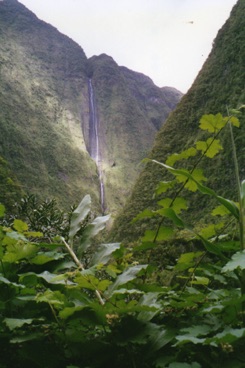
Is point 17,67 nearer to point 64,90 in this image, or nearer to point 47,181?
point 64,90

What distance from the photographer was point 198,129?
1561 centimetres

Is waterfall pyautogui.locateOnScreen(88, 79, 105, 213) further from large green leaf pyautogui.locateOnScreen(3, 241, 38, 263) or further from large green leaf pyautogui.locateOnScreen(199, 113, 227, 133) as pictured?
large green leaf pyautogui.locateOnScreen(3, 241, 38, 263)

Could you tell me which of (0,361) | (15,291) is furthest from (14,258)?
(0,361)

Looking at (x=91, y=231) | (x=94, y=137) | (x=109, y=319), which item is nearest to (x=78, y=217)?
(x=91, y=231)

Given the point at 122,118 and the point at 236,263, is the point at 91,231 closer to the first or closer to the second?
the point at 236,263

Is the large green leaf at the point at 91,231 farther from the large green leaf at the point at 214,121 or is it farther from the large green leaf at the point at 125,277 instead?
the large green leaf at the point at 214,121

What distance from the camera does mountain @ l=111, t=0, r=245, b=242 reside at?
11.8 metres

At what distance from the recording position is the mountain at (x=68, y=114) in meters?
59.6

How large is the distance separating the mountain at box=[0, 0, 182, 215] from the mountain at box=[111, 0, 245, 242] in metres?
31.4

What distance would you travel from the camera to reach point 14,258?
4.59 feet

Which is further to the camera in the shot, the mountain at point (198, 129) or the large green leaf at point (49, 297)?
the mountain at point (198, 129)

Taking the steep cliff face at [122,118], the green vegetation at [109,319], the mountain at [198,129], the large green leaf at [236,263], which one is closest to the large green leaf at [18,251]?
the green vegetation at [109,319]

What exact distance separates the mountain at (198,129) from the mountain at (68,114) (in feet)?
103

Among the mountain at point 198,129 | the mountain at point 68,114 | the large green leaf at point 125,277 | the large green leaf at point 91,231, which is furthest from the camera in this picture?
the mountain at point 68,114
